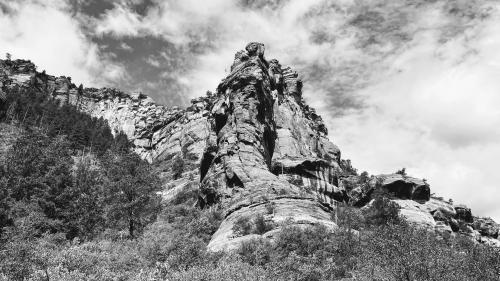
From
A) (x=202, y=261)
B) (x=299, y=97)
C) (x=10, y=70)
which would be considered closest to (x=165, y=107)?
(x=10, y=70)

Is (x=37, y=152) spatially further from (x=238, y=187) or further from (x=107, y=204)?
(x=238, y=187)

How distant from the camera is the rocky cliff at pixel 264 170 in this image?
140ft

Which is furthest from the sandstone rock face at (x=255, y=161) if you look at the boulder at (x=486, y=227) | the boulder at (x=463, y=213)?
the boulder at (x=486, y=227)

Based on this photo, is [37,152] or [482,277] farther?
[37,152]

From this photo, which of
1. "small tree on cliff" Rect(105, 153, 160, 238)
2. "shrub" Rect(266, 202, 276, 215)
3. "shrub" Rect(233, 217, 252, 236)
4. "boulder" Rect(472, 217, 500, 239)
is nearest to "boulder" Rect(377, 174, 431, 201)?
"boulder" Rect(472, 217, 500, 239)

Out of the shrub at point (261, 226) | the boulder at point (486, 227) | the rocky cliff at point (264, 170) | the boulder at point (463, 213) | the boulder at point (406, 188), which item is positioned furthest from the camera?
the boulder at point (486, 227)

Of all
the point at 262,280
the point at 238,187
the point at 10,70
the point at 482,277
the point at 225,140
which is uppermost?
the point at 10,70

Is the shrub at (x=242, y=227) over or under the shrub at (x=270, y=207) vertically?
under

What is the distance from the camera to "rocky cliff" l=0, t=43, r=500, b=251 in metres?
42.8

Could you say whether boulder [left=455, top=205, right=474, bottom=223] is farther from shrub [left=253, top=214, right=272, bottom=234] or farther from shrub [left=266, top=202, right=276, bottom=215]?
shrub [left=253, top=214, right=272, bottom=234]

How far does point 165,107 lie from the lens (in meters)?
181

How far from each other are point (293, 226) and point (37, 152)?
48374 mm

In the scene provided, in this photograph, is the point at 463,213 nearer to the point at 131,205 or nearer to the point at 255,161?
the point at 255,161

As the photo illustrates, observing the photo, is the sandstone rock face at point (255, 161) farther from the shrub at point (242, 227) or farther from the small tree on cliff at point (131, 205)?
the small tree on cliff at point (131, 205)
